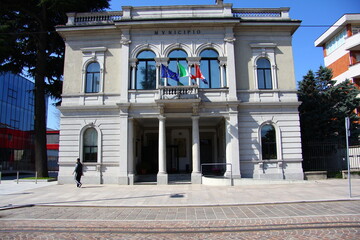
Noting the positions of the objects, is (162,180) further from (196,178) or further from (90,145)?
(90,145)

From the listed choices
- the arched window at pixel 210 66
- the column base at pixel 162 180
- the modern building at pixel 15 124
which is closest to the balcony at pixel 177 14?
the arched window at pixel 210 66

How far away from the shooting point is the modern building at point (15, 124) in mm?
36062

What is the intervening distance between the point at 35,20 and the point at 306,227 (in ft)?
86.6

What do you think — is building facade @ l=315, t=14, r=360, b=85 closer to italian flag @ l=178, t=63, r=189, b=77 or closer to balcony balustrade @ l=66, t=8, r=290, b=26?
balcony balustrade @ l=66, t=8, r=290, b=26

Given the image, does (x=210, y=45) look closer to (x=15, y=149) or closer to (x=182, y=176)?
(x=182, y=176)

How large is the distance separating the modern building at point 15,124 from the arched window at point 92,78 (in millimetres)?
12361

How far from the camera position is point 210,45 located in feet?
65.0

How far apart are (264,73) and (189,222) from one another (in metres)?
15.4

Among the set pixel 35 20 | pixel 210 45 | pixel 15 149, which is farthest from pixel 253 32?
pixel 15 149

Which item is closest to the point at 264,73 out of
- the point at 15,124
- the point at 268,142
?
the point at 268,142

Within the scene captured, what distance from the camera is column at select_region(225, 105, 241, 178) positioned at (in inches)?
716

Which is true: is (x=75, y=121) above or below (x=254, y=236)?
above

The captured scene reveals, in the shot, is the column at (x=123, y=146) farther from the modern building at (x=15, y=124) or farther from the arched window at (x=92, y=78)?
the modern building at (x=15, y=124)

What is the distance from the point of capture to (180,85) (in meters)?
19.1
